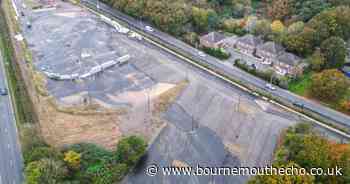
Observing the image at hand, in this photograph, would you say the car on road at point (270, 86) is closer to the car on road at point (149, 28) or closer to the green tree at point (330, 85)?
the green tree at point (330, 85)

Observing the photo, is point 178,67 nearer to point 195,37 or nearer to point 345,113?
point 195,37

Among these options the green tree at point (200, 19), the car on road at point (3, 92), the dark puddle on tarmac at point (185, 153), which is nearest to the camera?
the dark puddle on tarmac at point (185, 153)

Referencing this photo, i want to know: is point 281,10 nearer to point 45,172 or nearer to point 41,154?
point 41,154

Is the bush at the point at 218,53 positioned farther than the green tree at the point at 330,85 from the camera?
Yes

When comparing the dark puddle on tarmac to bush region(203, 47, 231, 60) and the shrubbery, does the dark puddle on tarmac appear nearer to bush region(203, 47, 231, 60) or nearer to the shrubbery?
the shrubbery

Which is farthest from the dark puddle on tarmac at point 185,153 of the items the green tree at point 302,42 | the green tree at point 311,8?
the green tree at point 311,8

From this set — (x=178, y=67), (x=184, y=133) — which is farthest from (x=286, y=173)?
(x=178, y=67)

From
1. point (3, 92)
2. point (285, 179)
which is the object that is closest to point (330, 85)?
point (285, 179)
